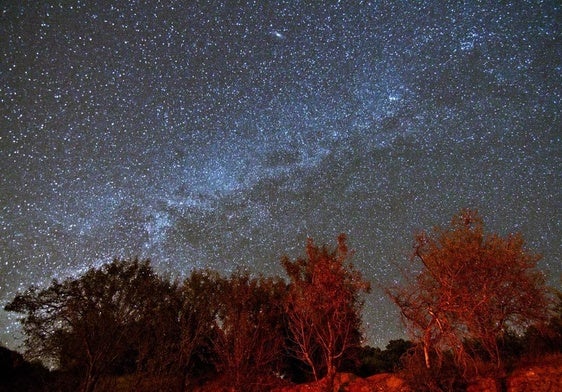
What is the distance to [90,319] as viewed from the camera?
13297 millimetres

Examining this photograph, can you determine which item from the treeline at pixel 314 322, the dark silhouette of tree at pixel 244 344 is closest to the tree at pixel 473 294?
the treeline at pixel 314 322

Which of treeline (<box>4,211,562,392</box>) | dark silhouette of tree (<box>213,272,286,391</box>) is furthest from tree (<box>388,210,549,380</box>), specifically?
dark silhouette of tree (<box>213,272,286,391</box>)

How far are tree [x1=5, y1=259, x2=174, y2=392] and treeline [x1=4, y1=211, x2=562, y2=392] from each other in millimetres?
46

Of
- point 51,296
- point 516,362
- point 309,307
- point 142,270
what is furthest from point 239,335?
point 516,362

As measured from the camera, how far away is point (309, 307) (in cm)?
1727

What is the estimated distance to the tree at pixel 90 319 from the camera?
12.7 m

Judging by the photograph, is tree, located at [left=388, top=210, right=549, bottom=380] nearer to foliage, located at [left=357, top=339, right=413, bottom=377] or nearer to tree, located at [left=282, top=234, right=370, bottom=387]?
tree, located at [left=282, top=234, right=370, bottom=387]

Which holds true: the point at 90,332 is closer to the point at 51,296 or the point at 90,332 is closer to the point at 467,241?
the point at 51,296

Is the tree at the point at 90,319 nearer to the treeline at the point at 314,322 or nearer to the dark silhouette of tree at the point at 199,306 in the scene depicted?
the treeline at the point at 314,322

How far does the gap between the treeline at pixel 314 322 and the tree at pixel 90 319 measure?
0.15ft

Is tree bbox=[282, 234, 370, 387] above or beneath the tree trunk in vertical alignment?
above

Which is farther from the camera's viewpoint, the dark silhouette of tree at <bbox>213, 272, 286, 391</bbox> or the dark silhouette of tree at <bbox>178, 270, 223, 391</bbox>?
the dark silhouette of tree at <bbox>178, 270, 223, 391</bbox>

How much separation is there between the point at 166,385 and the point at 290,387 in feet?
28.9

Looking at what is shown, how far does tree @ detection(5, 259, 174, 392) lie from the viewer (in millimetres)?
12727
